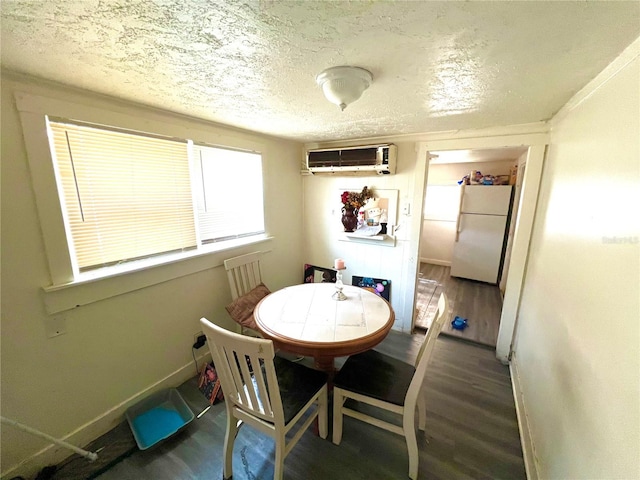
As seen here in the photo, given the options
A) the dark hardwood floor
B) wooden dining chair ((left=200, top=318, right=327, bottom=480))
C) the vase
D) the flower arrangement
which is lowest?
the dark hardwood floor

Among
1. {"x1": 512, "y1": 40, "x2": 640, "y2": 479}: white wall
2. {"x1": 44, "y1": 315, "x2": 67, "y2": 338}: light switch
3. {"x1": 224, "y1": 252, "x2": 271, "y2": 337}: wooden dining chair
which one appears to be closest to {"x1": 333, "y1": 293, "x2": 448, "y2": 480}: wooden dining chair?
{"x1": 512, "y1": 40, "x2": 640, "y2": 479}: white wall

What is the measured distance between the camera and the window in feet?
4.66

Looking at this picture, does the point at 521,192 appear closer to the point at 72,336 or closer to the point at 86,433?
the point at 72,336

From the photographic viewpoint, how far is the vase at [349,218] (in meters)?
2.83

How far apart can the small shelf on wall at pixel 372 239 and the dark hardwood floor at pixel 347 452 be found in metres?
1.49

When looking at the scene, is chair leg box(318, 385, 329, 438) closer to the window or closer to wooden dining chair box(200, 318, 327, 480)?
wooden dining chair box(200, 318, 327, 480)

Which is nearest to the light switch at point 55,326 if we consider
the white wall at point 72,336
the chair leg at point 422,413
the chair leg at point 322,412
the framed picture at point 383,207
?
the white wall at point 72,336

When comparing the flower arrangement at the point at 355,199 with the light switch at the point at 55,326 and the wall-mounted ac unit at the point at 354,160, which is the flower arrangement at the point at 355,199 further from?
the light switch at the point at 55,326

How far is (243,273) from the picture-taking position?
240cm

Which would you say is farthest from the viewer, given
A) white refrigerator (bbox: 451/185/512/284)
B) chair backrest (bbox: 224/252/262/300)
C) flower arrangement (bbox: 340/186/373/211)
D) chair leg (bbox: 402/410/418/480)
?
white refrigerator (bbox: 451/185/512/284)

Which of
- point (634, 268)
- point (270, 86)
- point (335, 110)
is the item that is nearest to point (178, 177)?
point (270, 86)

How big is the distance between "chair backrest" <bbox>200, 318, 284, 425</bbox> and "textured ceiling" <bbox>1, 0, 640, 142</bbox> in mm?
1100

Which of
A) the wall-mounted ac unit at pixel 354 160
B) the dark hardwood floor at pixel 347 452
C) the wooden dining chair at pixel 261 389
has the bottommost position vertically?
the dark hardwood floor at pixel 347 452

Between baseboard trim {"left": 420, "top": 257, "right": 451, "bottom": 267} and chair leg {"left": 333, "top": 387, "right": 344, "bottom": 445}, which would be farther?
baseboard trim {"left": 420, "top": 257, "right": 451, "bottom": 267}
